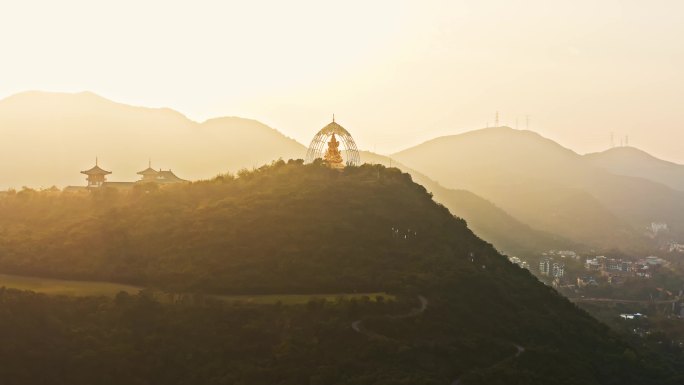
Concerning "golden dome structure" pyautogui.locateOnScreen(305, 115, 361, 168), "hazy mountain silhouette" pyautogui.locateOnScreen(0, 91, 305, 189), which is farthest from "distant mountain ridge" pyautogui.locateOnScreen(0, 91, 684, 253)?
"golden dome structure" pyautogui.locateOnScreen(305, 115, 361, 168)

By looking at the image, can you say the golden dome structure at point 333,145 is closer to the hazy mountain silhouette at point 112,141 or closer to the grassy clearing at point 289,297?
the grassy clearing at point 289,297

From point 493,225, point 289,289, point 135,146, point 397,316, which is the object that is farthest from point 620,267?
point 289,289

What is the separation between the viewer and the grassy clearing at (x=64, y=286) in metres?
35.3

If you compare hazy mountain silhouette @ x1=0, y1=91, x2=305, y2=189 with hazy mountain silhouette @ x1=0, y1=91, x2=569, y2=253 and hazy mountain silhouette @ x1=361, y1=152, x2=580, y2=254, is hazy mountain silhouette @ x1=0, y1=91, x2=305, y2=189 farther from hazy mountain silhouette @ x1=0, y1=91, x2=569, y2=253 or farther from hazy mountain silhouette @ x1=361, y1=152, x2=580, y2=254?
hazy mountain silhouette @ x1=361, y1=152, x2=580, y2=254

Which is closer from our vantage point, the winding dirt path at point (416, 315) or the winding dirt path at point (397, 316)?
the winding dirt path at point (416, 315)

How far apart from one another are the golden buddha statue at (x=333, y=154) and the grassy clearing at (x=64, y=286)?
16.8 metres

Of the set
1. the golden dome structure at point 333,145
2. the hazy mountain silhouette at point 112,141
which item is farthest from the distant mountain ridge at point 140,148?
the golden dome structure at point 333,145

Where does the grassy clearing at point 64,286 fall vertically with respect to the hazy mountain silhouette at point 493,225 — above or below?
below

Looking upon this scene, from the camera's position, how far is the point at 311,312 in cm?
3369

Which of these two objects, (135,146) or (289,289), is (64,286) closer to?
(289,289)

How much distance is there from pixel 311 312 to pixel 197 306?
4354 millimetres

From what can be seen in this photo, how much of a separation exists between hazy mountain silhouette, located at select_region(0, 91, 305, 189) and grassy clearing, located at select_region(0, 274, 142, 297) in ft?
245

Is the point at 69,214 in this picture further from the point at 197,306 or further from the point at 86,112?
the point at 86,112

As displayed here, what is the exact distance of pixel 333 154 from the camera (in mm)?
50469
